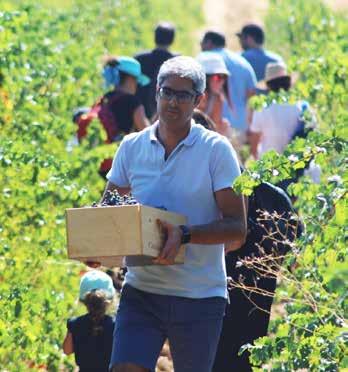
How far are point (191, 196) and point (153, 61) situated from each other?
7.64m

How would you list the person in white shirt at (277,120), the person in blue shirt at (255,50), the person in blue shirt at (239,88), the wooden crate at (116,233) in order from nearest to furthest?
the wooden crate at (116,233) → the person in white shirt at (277,120) → the person in blue shirt at (239,88) → the person in blue shirt at (255,50)

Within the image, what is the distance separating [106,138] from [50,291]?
9.26 ft

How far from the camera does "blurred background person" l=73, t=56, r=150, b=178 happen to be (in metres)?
12.0

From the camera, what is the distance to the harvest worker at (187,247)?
6891 mm

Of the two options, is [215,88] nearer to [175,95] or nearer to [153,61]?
[153,61]

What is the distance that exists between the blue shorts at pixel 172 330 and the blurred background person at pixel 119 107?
5021 millimetres

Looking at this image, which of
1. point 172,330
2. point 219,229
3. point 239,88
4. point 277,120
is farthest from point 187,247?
point 239,88

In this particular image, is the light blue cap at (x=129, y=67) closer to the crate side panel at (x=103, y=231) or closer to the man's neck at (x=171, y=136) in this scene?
the man's neck at (x=171, y=136)

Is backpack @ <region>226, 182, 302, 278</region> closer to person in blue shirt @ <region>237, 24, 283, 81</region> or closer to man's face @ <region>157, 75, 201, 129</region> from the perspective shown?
man's face @ <region>157, 75, 201, 129</region>

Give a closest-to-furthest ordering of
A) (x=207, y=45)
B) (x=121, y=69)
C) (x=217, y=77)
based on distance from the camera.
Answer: (x=217, y=77)
(x=121, y=69)
(x=207, y=45)

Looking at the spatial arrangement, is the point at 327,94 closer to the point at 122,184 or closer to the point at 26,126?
the point at 26,126

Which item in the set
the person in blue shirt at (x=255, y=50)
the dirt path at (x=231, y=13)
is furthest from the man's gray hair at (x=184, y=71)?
the dirt path at (x=231, y=13)

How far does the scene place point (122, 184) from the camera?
285 inches

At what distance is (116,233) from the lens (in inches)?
261
